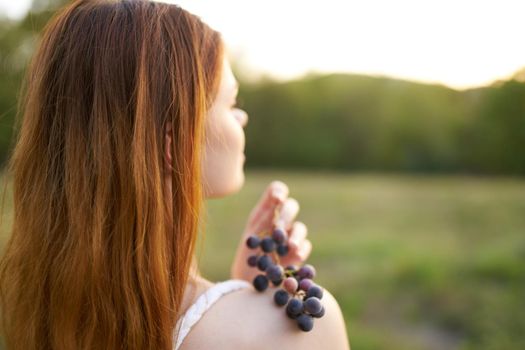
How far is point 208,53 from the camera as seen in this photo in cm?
101

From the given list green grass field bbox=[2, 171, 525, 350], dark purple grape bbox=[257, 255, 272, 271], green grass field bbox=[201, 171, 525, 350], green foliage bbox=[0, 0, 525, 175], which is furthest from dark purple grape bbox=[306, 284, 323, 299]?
green grass field bbox=[201, 171, 525, 350]

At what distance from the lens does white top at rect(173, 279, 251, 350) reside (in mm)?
899

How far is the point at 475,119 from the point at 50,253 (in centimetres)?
468

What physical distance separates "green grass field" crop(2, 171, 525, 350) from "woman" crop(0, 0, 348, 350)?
0.32 m

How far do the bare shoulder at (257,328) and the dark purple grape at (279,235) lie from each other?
0.18m

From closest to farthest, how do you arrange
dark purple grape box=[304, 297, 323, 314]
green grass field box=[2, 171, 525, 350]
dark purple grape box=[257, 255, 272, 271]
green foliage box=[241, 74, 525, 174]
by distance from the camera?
dark purple grape box=[304, 297, 323, 314] → dark purple grape box=[257, 255, 272, 271] → green grass field box=[2, 171, 525, 350] → green foliage box=[241, 74, 525, 174]

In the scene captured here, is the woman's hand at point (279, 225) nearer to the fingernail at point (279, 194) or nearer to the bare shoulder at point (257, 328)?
the fingernail at point (279, 194)

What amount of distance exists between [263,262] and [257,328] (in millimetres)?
163

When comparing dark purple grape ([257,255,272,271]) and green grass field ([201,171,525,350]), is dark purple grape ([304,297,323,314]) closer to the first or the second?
dark purple grape ([257,255,272,271])

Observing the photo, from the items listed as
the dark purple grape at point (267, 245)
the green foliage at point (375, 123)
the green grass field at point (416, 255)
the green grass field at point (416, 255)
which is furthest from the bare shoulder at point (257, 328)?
the green grass field at point (416, 255)

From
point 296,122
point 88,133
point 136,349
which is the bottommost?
point 296,122

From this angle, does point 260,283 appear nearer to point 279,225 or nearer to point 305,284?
point 305,284

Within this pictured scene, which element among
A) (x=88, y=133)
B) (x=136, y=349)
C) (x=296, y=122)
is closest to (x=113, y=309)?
(x=136, y=349)

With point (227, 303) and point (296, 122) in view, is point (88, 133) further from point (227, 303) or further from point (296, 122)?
point (296, 122)
